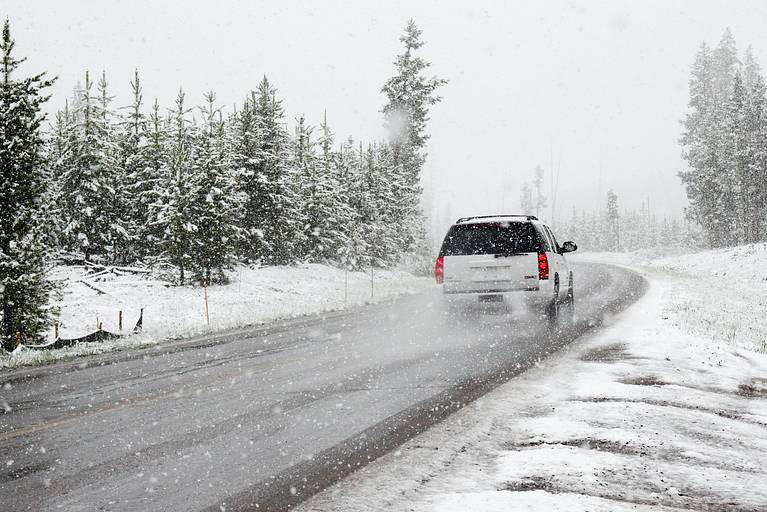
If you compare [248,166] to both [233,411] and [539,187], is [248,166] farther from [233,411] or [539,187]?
[539,187]

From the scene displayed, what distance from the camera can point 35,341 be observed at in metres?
14.4

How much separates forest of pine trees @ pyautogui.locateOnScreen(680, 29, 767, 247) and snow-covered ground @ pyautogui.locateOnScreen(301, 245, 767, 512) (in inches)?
1764

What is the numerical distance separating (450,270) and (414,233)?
1283 inches

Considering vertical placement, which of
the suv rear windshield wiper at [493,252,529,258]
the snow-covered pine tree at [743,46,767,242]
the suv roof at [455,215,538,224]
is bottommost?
the suv rear windshield wiper at [493,252,529,258]

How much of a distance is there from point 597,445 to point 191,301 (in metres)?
19.4

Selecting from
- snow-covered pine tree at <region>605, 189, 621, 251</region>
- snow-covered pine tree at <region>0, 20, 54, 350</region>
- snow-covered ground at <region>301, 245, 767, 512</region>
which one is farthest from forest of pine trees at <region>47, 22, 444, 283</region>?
snow-covered pine tree at <region>605, 189, 621, 251</region>

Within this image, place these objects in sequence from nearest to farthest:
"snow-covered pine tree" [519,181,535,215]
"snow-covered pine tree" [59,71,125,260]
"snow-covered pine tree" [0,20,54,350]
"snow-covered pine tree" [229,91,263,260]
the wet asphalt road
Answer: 1. the wet asphalt road
2. "snow-covered pine tree" [0,20,54,350]
3. "snow-covered pine tree" [59,71,125,260]
4. "snow-covered pine tree" [229,91,263,260]
5. "snow-covered pine tree" [519,181,535,215]

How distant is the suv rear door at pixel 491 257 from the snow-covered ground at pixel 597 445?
9.45ft

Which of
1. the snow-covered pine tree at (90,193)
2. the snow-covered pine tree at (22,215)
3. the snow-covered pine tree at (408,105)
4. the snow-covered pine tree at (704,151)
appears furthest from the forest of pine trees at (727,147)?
the snow-covered pine tree at (22,215)

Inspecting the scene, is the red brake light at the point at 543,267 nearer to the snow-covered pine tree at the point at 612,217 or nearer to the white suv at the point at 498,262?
the white suv at the point at 498,262

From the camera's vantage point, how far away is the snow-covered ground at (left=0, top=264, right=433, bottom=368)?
14.9m

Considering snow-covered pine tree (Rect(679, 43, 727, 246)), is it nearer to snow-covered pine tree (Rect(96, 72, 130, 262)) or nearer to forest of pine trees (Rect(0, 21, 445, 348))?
forest of pine trees (Rect(0, 21, 445, 348))

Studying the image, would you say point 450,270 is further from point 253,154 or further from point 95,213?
point 95,213

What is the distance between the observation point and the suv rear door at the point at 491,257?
1189 centimetres
